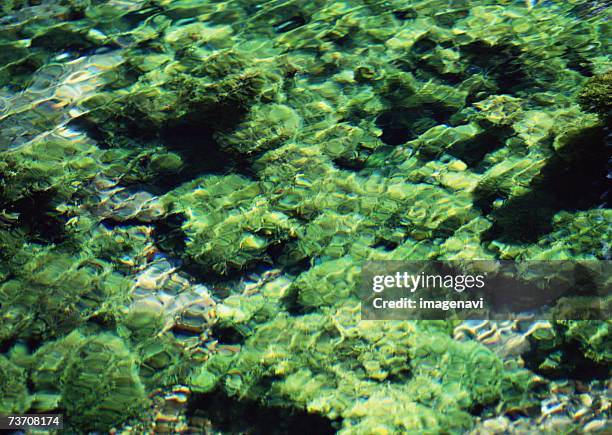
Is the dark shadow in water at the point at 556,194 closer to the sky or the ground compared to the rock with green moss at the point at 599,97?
closer to the ground

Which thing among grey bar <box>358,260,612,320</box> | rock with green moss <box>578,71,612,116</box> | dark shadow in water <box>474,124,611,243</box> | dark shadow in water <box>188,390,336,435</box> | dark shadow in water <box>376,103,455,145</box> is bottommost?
dark shadow in water <box>188,390,336,435</box>

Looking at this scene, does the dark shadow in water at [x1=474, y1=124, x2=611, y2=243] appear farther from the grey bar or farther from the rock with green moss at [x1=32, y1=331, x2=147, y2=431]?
the rock with green moss at [x1=32, y1=331, x2=147, y2=431]

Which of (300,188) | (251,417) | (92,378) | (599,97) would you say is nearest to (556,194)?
(599,97)

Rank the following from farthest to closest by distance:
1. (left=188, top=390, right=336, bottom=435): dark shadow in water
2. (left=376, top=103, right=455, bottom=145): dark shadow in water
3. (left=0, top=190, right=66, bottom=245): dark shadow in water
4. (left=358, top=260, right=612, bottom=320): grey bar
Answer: (left=376, top=103, right=455, bottom=145): dark shadow in water → (left=0, top=190, right=66, bottom=245): dark shadow in water → (left=358, top=260, right=612, bottom=320): grey bar → (left=188, top=390, right=336, bottom=435): dark shadow in water

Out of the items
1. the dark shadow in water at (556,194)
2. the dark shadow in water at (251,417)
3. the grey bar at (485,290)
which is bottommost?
the dark shadow in water at (251,417)

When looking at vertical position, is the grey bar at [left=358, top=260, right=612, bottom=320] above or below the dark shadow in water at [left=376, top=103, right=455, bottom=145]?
below

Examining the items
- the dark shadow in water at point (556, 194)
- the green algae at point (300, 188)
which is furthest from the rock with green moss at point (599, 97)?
the dark shadow in water at point (556, 194)

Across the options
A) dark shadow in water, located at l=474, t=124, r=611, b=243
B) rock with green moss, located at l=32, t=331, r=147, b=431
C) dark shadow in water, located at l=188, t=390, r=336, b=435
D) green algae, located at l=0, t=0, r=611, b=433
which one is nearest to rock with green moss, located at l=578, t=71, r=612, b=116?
green algae, located at l=0, t=0, r=611, b=433

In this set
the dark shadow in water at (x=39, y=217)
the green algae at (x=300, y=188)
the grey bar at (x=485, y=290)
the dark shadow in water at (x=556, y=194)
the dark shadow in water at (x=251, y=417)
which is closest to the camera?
the dark shadow in water at (x=251, y=417)

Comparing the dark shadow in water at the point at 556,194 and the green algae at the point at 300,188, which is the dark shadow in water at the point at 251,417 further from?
the dark shadow in water at the point at 556,194
